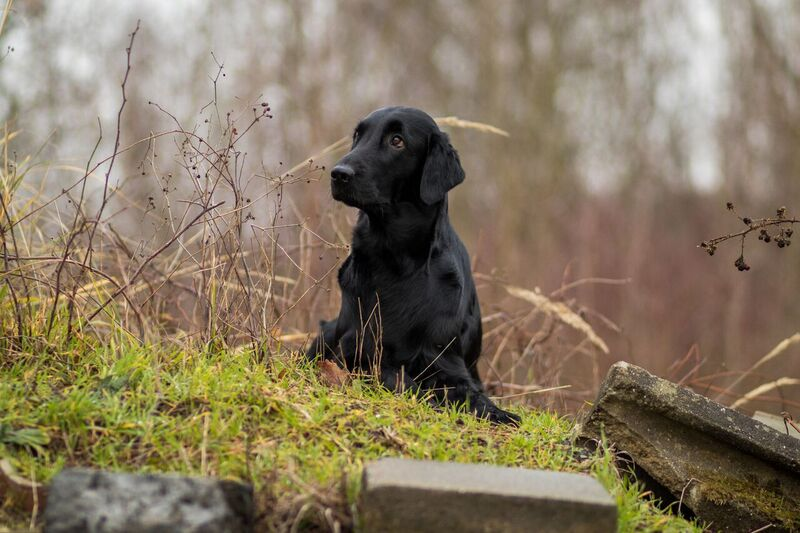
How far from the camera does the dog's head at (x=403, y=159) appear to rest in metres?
3.53

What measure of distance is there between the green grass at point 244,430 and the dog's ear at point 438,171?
0.91 m

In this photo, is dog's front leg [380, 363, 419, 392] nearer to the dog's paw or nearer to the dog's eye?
the dog's paw

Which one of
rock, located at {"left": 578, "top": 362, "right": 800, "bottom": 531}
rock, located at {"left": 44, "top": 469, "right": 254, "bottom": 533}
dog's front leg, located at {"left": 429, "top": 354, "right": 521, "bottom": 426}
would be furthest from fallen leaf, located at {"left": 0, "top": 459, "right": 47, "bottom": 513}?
rock, located at {"left": 578, "top": 362, "right": 800, "bottom": 531}

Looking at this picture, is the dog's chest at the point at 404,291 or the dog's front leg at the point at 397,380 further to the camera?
the dog's chest at the point at 404,291

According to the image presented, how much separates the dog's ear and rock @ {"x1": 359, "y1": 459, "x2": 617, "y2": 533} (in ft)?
5.33

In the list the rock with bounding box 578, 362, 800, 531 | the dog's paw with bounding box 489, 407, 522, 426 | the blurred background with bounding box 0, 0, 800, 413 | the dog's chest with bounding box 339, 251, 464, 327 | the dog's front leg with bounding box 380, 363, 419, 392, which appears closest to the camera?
the rock with bounding box 578, 362, 800, 531

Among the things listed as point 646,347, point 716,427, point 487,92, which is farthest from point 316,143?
point 716,427

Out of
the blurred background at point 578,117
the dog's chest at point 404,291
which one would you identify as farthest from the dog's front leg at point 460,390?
the blurred background at point 578,117

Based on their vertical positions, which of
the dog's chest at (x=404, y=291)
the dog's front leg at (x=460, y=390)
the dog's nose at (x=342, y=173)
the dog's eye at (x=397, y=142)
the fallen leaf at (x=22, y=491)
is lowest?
the fallen leaf at (x=22, y=491)

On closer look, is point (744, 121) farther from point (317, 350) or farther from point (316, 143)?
point (317, 350)

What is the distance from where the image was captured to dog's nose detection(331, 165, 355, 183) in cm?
336

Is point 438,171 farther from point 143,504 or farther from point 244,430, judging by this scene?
point 143,504

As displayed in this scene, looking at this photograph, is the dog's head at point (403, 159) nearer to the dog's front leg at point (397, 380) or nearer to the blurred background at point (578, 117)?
the dog's front leg at point (397, 380)

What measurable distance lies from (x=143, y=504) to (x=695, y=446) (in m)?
2.09
